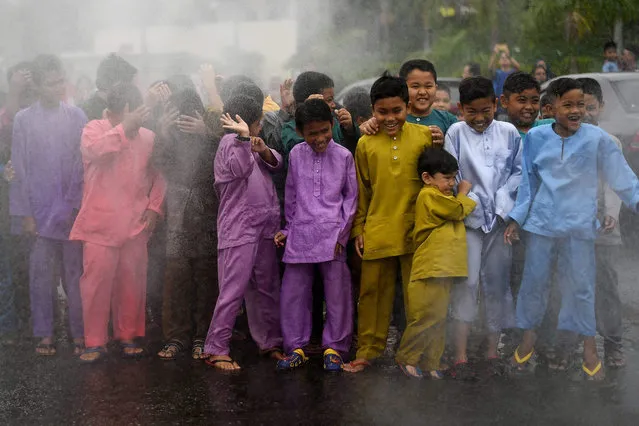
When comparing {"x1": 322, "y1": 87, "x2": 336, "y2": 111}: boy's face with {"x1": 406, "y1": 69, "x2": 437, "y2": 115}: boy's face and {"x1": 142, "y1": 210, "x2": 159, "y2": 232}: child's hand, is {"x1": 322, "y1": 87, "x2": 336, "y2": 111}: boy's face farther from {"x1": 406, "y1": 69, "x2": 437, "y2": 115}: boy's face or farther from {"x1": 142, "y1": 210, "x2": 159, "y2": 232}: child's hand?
{"x1": 142, "y1": 210, "x2": 159, "y2": 232}: child's hand

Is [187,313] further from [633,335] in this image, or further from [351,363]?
[633,335]

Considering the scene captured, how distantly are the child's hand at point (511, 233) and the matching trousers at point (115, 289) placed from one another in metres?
2.34

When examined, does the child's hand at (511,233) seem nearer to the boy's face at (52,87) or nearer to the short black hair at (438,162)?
the short black hair at (438,162)

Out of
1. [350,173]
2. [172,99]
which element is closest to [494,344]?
[350,173]

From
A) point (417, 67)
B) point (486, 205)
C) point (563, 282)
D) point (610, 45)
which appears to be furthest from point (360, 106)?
point (610, 45)

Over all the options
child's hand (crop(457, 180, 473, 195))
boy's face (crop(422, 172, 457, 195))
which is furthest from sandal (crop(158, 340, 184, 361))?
child's hand (crop(457, 180, 473, 195))

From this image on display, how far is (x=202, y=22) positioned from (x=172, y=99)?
112cm

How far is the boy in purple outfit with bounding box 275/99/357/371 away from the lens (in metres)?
5.75

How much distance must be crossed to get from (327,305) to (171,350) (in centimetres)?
109

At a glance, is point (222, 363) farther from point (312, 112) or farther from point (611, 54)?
point (611, 54)

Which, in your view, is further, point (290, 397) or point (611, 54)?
point (611, 54)

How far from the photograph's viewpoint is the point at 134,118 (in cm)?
588

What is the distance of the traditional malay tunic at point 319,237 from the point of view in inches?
227

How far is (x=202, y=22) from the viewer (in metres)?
5.05
